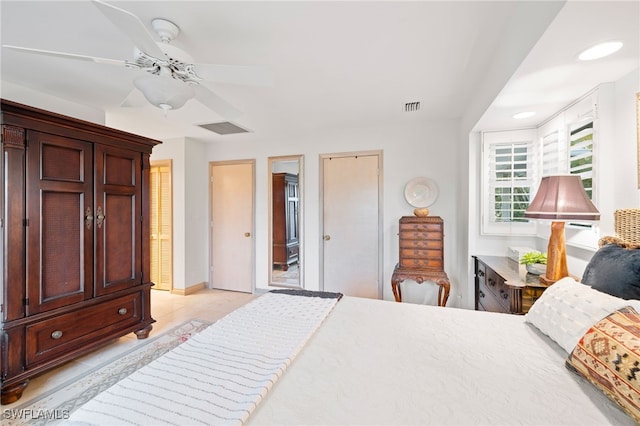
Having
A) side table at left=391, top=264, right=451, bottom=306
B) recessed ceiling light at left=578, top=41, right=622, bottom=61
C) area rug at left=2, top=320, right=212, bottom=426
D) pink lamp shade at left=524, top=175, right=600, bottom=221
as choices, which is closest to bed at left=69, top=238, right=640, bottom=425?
pink lamp shade at left=524, top=175, right=600, bottom=221

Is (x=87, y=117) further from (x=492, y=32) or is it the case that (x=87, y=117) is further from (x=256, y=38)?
(x=492, y=32)

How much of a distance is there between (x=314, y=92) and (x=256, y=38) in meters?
0.94

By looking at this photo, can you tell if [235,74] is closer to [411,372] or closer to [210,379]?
[210,379]

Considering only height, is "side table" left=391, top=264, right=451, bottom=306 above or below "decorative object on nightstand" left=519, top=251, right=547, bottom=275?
below

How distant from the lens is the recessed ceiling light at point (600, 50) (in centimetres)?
130

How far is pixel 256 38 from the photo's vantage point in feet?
5.97

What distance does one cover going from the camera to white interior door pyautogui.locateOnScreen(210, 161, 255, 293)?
4.36 m

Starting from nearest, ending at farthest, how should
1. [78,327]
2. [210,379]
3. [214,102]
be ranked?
[210,379] → [214,102] → [78,327]

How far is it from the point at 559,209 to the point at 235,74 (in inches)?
82.5

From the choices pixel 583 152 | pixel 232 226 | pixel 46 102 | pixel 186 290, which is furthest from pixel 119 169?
pixel 583 152

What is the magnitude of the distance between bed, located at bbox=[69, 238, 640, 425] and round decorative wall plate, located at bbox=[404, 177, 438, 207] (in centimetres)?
216

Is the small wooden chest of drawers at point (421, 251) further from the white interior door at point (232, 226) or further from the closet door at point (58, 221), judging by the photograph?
the closet door at point (58, 221)

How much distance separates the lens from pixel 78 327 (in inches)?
85.5

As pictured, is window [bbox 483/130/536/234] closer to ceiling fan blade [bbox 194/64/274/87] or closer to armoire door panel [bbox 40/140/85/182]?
ceiling fan blade [bbox 194/64/274/87]
